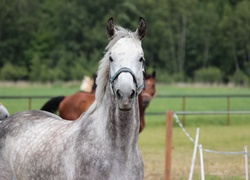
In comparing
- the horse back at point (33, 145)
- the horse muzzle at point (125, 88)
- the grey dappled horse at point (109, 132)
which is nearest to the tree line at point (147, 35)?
the horse back at point (33, 145)

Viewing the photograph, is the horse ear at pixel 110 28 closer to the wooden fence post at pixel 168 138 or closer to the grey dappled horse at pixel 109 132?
the grey dappled horse at pixel 109 132

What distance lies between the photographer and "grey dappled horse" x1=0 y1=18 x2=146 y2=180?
4480 mm

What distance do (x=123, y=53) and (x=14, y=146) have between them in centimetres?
170

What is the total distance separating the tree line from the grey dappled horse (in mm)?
49334

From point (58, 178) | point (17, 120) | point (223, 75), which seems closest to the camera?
point (58, 178)

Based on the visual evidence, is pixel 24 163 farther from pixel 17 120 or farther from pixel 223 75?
pixel 223 75

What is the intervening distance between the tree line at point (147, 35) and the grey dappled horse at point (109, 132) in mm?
49334

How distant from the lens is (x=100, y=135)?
4.72m

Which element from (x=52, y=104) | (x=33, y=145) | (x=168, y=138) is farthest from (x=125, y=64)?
(x=52, y=104)

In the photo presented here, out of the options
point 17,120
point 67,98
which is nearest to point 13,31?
point 67,98

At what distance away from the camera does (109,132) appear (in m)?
4.68

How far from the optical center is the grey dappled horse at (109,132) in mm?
4480

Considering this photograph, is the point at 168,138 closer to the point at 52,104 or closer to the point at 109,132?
the point at 52,104

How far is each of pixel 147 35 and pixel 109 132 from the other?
5491cm
